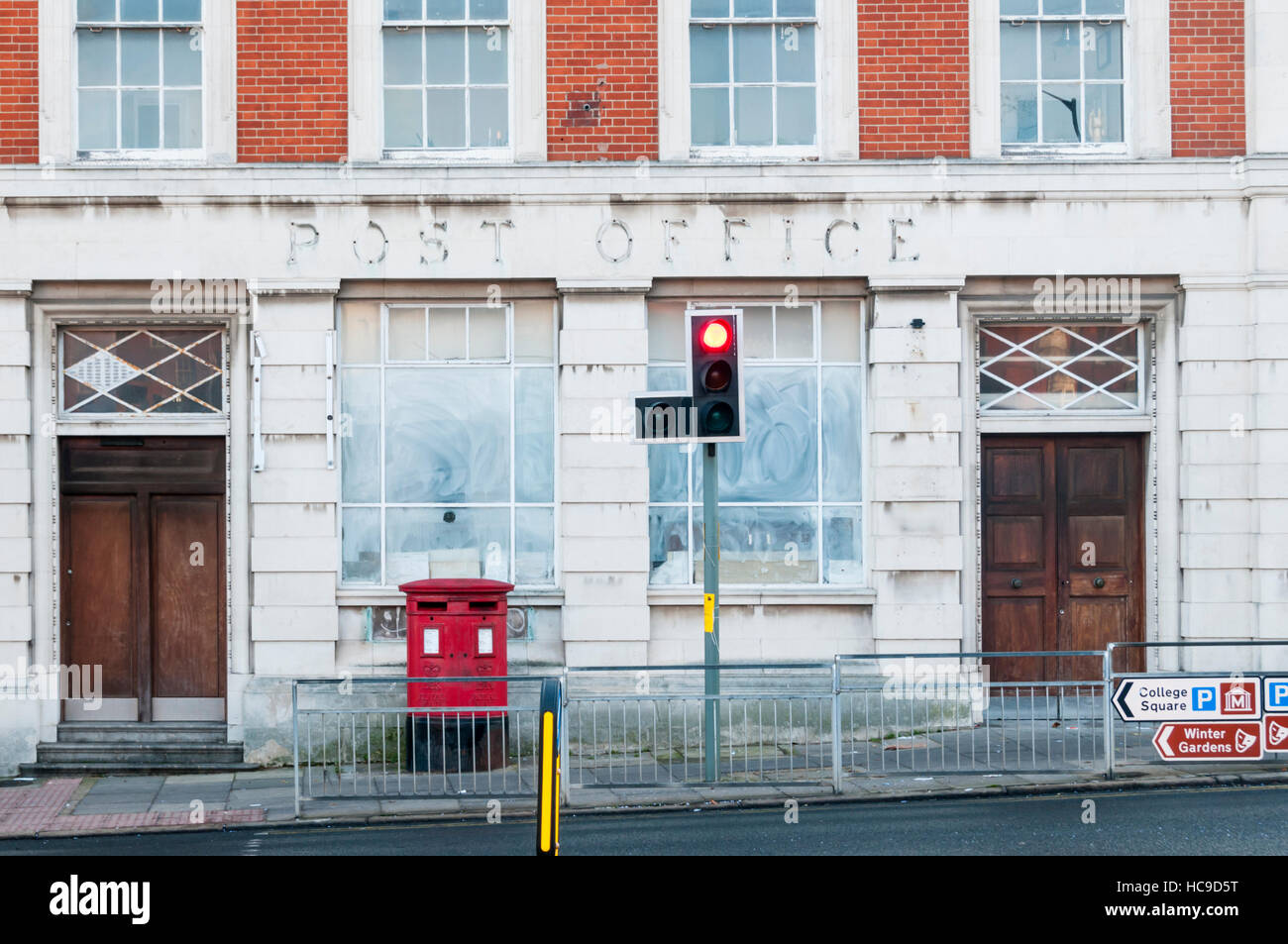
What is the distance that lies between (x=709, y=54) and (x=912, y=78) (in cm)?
182

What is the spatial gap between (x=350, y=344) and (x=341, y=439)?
0.85m

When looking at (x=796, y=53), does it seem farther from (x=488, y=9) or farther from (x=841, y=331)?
(x=488, y=9)

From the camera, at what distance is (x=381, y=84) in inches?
548

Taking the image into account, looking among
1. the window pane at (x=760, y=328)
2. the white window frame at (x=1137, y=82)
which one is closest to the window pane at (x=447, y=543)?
the window pane at (x=760, y=328)

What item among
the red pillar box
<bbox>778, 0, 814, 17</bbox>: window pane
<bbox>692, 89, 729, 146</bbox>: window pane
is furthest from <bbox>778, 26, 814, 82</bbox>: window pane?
the red pillar box

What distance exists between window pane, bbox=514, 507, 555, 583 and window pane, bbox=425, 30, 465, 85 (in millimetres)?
3915

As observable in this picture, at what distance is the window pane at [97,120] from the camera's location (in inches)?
546

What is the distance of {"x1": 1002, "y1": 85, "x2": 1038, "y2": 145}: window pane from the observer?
46.5 ft

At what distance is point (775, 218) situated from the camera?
13.8m

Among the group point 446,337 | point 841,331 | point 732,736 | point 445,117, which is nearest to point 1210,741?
point 732,736
